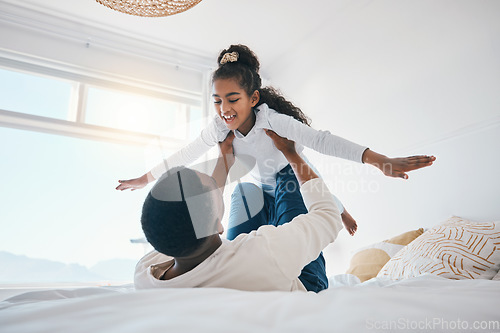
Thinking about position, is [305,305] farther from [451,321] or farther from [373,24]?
[373,24]

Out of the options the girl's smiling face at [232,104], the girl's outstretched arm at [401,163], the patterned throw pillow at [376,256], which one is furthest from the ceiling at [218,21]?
the girl's outstretched arm at [401,163]

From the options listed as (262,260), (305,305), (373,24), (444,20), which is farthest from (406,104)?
(305,305)

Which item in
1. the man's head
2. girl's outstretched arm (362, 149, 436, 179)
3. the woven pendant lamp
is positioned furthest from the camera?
the woven pendant lamp

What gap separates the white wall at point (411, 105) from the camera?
6.50 ft

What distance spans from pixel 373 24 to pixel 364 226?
143 cm

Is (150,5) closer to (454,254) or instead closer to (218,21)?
(218,21)

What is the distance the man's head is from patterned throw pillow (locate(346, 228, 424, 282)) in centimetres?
130

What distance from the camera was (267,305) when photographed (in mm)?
590

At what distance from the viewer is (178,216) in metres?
0.83

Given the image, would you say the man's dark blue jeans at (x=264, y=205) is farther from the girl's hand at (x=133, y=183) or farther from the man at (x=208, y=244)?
the man at (x=208, y=244)

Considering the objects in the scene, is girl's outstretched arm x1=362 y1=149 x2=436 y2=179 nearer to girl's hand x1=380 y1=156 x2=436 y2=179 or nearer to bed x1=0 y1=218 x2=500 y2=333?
girl's hand x1=380 y1=156 x2=436 y2=179

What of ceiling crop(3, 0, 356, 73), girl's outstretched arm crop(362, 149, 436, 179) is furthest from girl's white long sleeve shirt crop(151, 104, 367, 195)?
ceiling crop(3, 0, 356, 73)

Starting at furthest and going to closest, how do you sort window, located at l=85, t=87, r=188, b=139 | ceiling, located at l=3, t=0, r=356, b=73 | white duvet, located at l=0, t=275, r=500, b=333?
1. window, located at l=85, t=87, r=188, b=139
2. ceiling, located at l=3, t=0, r=356, b=73
3. white duvet, located at l=0, t=275, r=500, b=333

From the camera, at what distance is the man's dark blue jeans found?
4.95ft
